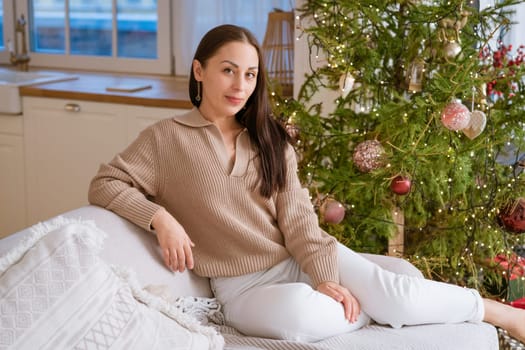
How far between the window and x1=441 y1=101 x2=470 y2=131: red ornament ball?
160cm

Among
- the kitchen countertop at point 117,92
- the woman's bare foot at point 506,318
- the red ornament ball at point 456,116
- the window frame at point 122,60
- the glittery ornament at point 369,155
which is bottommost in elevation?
the woman's bare foot at point 506,318

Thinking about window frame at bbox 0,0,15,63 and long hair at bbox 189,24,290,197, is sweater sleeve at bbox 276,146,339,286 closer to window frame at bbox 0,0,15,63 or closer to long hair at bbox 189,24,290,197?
long hair at bbox 189,24,290,197

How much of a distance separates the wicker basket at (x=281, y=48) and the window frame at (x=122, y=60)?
794mm

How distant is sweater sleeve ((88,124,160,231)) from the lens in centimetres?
211

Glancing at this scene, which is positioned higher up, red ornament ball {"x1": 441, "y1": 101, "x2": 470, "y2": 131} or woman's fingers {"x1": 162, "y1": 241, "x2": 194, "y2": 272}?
red ornament ball {"x1": 441, "y1": 101, "x2": 470, "y2": 131}

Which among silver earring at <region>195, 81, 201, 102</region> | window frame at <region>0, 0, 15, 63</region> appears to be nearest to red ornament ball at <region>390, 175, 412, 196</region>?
silver earring at <region>195, 81, 201, 102</region>

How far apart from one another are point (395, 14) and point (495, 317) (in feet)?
3.45

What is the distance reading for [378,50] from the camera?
2791 mm

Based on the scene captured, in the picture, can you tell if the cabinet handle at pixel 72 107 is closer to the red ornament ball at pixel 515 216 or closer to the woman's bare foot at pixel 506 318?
the red ornament ball at pixel 515 216

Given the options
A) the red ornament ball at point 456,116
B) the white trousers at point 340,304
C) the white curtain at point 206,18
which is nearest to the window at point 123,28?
the white curtain at point 206,18

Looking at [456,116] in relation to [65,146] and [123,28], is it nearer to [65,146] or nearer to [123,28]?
[65,146]

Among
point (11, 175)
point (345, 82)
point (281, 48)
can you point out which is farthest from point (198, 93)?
point (11, 175)

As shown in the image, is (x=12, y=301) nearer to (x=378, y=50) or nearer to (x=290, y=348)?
(x=290, y=348)

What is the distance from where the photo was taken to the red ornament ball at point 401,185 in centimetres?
259
